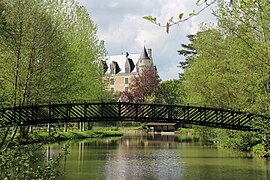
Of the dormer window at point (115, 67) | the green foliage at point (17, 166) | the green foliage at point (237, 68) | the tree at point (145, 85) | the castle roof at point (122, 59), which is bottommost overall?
the green foliage at point (17, 166)

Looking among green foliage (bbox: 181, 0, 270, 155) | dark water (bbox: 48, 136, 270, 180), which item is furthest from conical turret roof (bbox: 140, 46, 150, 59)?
dark water (bbox: 48, 136, 270, 180)

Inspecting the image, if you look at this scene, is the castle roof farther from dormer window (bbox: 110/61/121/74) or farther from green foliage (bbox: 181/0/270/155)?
green foliage (bbox: 181/0/270/155)

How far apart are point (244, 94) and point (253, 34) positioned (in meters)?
5.87

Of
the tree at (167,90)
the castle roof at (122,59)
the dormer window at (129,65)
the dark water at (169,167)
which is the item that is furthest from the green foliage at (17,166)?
the castle roof at (122,59)

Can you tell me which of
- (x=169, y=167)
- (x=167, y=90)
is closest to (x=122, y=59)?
(x=167, y=90)

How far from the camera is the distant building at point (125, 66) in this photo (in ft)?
381

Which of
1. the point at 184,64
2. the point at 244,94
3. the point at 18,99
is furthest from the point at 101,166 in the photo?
the point at 184,64

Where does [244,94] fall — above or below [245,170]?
above

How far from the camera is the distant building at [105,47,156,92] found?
11625 cm

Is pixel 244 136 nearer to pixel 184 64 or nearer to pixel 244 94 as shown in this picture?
pixel 244 94

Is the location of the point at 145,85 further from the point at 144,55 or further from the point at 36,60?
the point at 36,60

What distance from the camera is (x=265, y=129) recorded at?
2472cm

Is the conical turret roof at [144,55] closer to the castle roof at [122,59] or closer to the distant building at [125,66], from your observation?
the distant building at [125,66]

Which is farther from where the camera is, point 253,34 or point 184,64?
point 184,64
